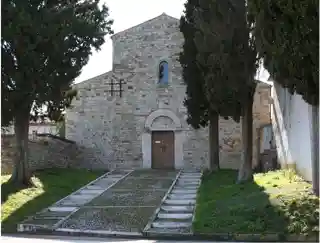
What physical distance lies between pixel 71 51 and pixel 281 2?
731cm

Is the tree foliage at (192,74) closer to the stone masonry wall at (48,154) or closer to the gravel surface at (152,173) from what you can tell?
the gravel surface at (152,173)

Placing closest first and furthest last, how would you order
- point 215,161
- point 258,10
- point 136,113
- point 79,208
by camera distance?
point 258,10 → point 79,208 → point 215,161 → point 136,113

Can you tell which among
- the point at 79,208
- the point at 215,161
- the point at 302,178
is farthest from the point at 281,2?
the point at 215,161

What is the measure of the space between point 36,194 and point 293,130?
351 inches

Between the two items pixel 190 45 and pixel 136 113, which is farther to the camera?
pixel 136 113

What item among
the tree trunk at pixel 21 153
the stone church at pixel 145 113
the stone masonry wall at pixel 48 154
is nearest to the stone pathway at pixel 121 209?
the tree trunk at pixel 21 153

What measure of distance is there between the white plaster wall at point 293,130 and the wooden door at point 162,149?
5.29 meters

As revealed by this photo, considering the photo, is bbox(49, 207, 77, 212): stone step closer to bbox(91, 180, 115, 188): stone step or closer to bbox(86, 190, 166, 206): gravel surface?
bbox(86, 190, 166, 206): gravel surface

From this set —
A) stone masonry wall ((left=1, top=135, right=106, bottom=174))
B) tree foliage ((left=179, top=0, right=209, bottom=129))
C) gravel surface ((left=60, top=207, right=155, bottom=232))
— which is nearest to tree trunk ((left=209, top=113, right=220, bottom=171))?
tree foliage ((left=179, top=0, right=209, bottom=129))

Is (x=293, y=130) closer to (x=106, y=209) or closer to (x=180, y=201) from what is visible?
(x=180, y=201)

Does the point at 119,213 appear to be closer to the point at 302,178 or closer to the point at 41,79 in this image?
the point at 41,79

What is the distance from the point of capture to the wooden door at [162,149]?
24203 millimetres

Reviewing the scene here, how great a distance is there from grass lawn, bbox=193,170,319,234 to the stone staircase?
0.29m

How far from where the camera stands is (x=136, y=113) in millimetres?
24531
